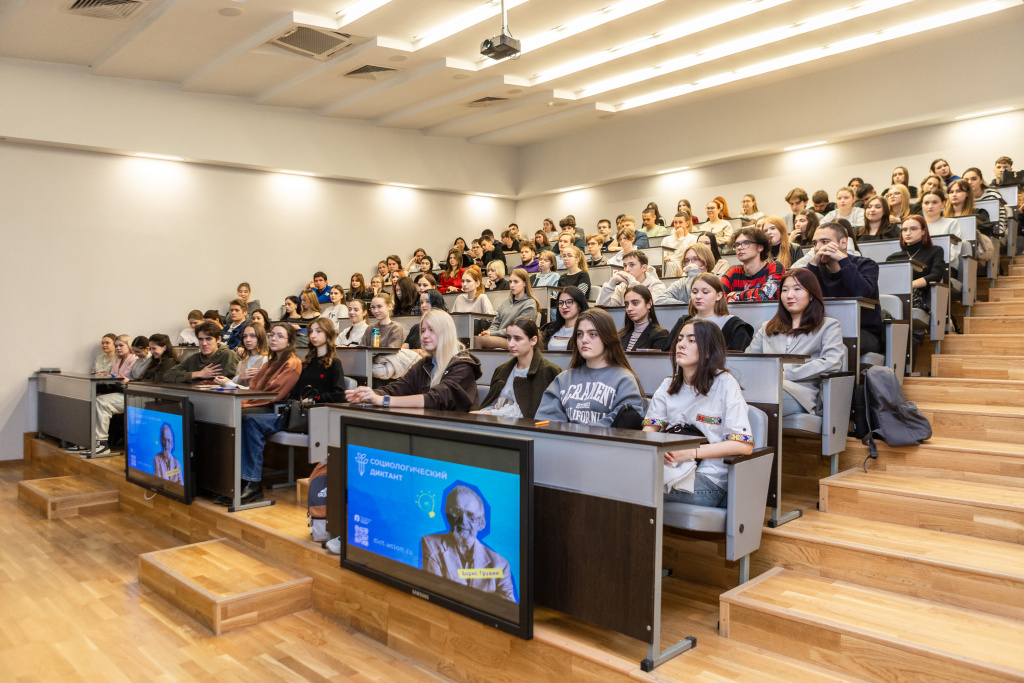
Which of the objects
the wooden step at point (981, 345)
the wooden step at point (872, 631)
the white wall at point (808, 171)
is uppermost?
the white wall at point (808, 171)

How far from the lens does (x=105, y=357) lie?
25.5 ft

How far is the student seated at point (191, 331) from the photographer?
8.11 metres

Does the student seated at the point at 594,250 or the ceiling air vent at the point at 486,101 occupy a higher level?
→ the ceiling air vent at the point at 486,101

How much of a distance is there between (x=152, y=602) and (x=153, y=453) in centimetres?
148

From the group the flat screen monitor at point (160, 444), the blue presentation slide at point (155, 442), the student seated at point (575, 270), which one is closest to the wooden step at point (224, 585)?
the flat screen monitor at point (160, 444)

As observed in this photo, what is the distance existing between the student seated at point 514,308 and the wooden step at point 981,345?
2729 mm

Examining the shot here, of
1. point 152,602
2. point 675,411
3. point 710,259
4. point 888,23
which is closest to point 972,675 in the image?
point 675,411

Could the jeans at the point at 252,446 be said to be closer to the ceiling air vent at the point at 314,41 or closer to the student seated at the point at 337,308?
the student seated at the point at 337,308

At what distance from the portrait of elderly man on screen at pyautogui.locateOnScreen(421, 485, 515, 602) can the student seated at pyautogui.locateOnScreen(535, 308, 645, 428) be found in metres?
0.63

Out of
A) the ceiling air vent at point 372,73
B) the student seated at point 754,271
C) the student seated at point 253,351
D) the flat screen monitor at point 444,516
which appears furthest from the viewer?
the ceiling air vent at point 372,73

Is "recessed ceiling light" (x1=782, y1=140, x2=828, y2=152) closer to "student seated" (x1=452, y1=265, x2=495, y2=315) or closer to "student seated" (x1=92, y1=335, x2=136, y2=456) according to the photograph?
"student seated" (x1=452, y1=265, x2=495, y2=315)

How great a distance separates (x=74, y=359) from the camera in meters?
7.81

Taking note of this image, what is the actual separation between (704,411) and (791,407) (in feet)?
2.56

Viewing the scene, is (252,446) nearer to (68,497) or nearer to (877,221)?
(68,497)
